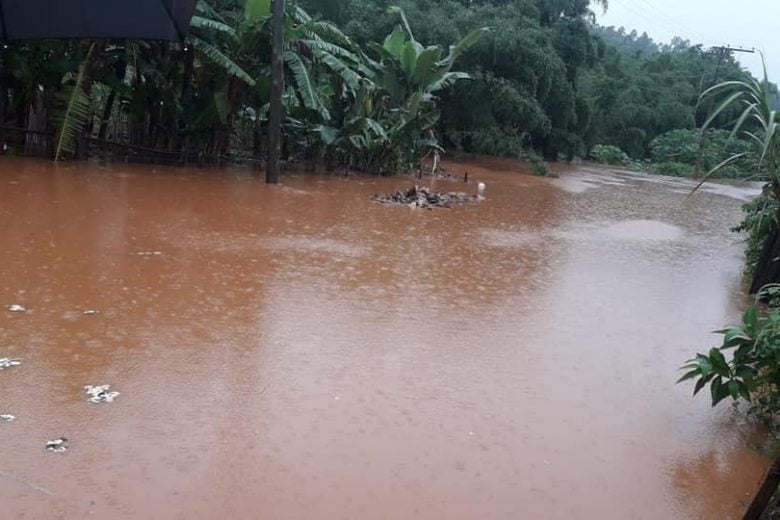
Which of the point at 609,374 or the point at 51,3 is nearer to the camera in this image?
the point at 609,374

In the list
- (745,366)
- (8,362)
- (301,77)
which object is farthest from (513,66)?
(8,362)

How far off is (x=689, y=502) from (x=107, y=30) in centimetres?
644

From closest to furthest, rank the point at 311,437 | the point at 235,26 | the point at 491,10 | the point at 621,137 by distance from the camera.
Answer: the point at 311,437 < the point at 235,26 < the point at 491,10 < the point at 621,137

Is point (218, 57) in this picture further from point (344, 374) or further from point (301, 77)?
point (344, 374)

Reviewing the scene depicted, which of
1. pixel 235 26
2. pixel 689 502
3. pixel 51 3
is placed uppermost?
pixel 235 26

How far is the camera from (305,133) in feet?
45.4

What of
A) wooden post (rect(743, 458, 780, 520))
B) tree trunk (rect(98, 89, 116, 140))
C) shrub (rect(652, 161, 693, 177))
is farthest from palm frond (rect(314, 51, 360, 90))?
shrub (rect(652, 161, 693, 177))

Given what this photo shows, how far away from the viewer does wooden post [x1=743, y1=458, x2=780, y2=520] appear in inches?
99.0

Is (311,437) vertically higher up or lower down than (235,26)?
lower down

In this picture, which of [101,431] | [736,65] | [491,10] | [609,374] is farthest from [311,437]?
[736,65]

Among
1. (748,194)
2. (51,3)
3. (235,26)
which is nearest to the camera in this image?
(51,3)

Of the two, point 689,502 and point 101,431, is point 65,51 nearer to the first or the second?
point 101,431

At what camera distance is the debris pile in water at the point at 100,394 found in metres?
3.29

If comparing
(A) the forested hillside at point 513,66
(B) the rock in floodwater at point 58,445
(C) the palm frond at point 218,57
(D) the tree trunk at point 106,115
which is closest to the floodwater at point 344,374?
(B) the rock in floodwater at point 58,445
